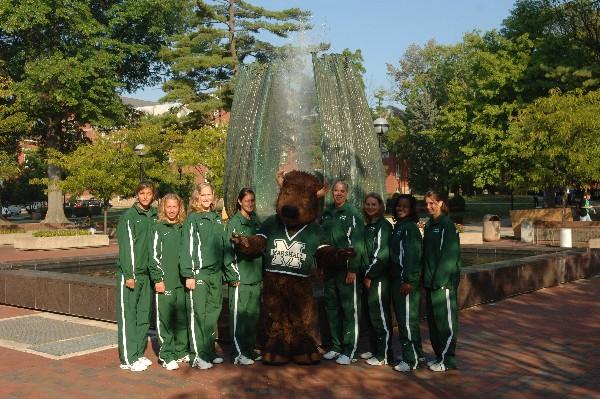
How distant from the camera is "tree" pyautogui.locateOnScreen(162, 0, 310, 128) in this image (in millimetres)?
36584

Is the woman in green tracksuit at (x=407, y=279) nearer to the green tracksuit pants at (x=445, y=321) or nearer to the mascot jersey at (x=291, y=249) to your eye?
the green tracksuit pants at (x=445, y=321)

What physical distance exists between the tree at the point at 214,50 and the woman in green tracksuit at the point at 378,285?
30.8 metres

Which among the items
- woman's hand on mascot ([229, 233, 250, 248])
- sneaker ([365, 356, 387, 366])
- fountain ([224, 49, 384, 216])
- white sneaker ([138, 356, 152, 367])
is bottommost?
sneaker ([365, 356, 387, 366])

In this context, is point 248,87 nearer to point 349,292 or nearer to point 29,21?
point 349,292

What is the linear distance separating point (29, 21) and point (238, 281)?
27.0 meters

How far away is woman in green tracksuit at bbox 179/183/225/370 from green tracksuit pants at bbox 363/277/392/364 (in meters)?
1.50

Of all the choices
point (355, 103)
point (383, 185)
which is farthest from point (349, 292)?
point (355, 103)

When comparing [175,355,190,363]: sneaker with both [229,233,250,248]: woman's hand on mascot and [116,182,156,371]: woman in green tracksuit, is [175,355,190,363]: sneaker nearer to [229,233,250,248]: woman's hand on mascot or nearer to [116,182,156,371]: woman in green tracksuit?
[116,182,156,371]: woman in green tracksuit

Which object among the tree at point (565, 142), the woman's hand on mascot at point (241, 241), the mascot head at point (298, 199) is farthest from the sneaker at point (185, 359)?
the tree at point (565, 142)

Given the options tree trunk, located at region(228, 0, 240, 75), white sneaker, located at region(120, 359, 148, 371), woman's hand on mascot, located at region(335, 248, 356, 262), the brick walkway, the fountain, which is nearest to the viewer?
the brick walkway

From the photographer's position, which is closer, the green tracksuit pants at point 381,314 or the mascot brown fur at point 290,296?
the mascot brown fur at point 290,296

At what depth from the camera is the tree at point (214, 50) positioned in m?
36.6

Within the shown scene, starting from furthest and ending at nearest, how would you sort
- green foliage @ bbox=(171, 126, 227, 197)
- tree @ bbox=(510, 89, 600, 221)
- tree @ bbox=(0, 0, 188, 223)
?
tree @ bbox=(0, 0, 188, 223), green foliage @ bbox=(171, 126, 227, 197), tree @ bbox=(510, 89, 600, 221)

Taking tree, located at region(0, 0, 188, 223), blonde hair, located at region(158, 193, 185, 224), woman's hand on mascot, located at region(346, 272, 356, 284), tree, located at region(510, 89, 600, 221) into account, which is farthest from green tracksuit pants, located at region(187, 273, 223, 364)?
tree, located at region(0, 0, 188, 223)
